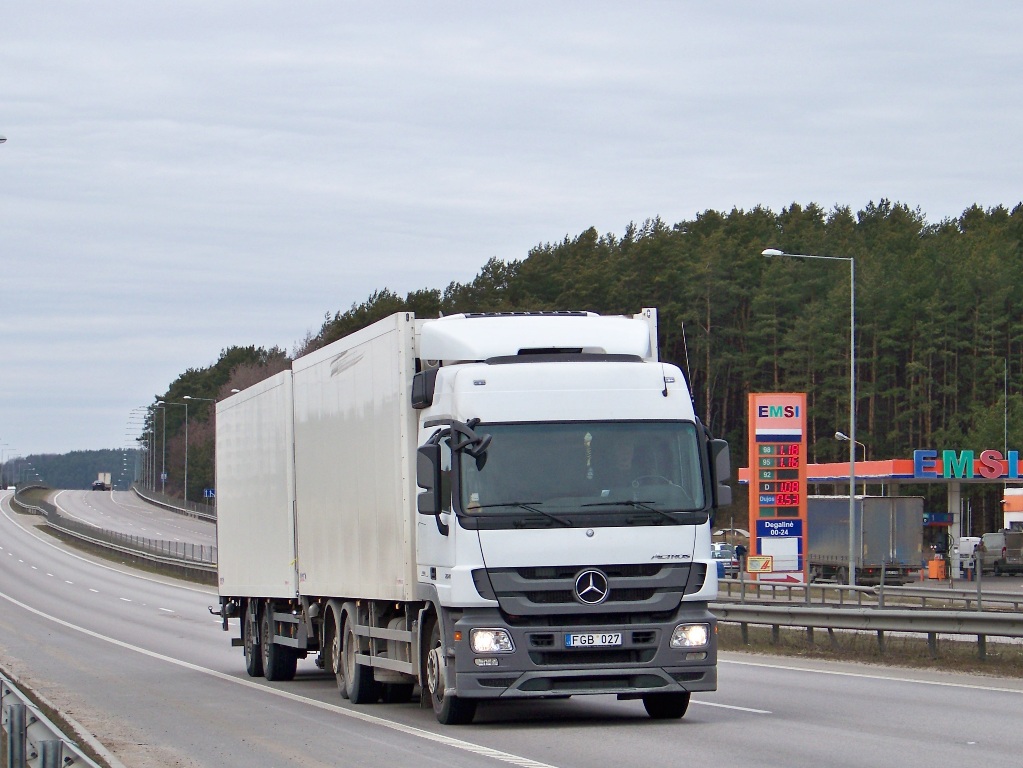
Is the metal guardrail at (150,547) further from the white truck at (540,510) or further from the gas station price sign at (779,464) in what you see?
the white truck at (540,510)

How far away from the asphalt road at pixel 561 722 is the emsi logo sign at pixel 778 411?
43.2 feet

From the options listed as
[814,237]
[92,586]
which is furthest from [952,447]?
[92,586]

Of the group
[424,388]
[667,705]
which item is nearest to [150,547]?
[424,388]

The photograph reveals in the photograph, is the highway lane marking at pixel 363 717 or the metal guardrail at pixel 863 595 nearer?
the highway lane marking at pixel 363 717

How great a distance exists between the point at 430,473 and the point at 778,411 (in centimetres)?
2403

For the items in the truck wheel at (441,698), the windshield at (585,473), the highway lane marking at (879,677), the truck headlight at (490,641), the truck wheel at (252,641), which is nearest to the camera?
the truck headlight at (490,641)

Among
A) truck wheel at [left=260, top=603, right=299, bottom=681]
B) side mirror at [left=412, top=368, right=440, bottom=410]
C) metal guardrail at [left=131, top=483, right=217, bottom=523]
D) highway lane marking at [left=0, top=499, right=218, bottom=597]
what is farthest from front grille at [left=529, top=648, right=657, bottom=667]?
metal guardrail at [left=131, top=483, right=217, bottom=523]

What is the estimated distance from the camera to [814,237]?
11494cm

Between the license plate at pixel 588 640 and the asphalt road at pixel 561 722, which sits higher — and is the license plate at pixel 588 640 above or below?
above

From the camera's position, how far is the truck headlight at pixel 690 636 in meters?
13.4

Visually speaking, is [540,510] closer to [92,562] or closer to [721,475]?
[721,475]

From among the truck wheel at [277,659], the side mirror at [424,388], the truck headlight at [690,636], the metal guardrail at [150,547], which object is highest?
the side mirror at [424,388]

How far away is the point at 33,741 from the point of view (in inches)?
346

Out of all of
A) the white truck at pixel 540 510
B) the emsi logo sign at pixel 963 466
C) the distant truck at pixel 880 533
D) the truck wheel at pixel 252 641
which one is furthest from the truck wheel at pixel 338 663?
the emsi logo sign at pixel 963 466
